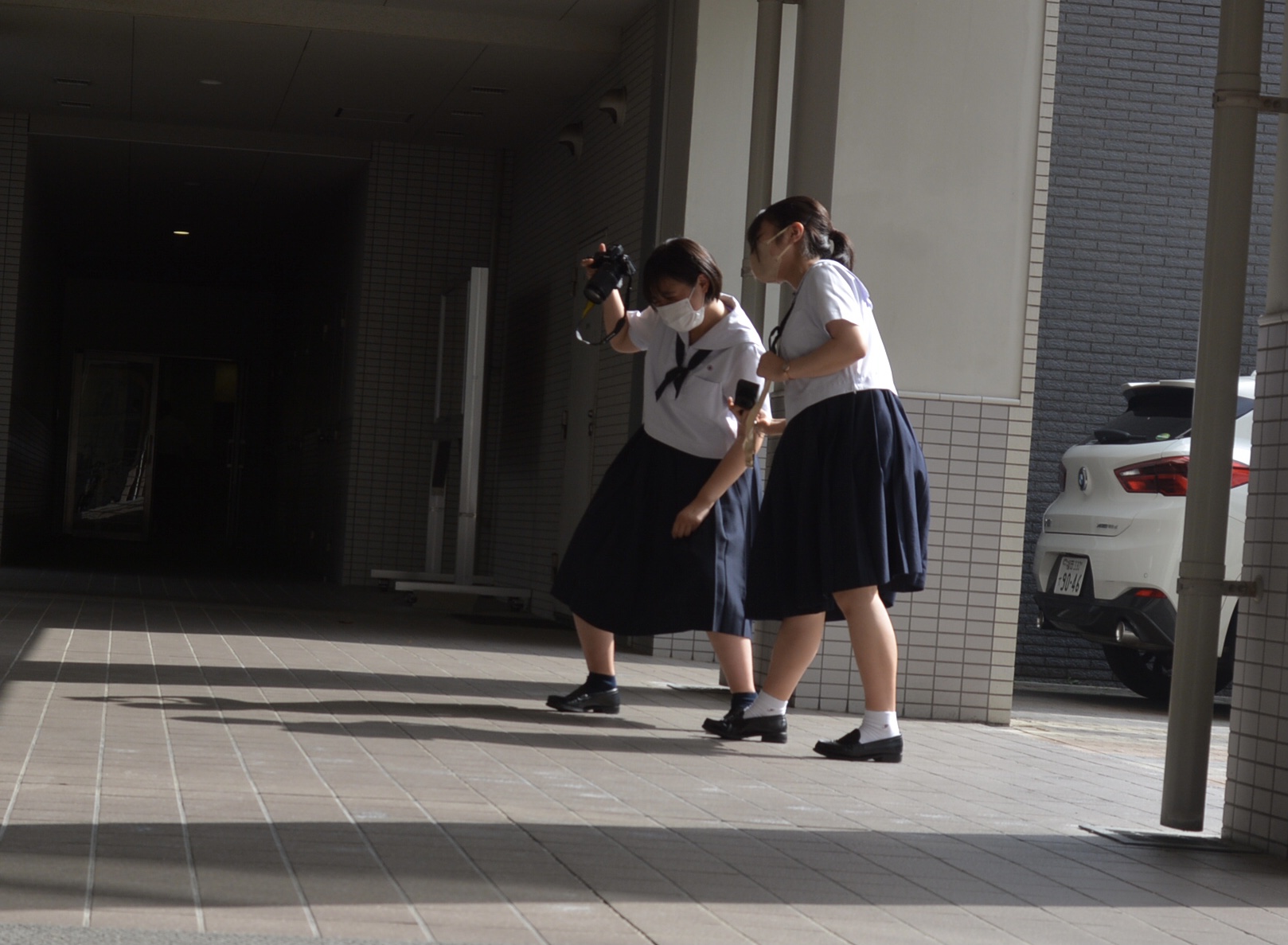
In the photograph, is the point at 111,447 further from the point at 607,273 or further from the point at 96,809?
the point at 96,809

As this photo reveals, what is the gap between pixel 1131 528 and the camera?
787 centimetres

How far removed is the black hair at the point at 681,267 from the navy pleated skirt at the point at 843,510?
24.2 inches

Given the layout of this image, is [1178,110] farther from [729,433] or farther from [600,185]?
[729,433]

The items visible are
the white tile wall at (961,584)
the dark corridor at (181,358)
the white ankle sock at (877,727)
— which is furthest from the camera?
the dark corridor at (181,358)

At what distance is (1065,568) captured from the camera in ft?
26.9

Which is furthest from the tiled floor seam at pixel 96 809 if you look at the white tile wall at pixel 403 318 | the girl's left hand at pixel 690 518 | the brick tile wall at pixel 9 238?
the brick tile wall at pixel 9 238

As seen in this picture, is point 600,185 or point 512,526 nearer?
point 600,185

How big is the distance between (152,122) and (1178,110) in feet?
28.0

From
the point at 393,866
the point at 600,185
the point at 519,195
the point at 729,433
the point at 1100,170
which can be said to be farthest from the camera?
the point at 519,195

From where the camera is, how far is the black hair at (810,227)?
4840 millimetres

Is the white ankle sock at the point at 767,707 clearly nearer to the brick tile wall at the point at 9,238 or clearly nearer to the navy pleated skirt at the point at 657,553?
the navy pleated skirt at the point at 657,553

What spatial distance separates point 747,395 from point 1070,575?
12.6 feet

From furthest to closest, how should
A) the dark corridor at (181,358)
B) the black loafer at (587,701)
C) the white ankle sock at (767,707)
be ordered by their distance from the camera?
Result: the dark corridor at (181,358)
the black loafer at (587,701)
the white ankle sock at (767,707)

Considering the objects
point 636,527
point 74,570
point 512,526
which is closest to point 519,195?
point 512,526
